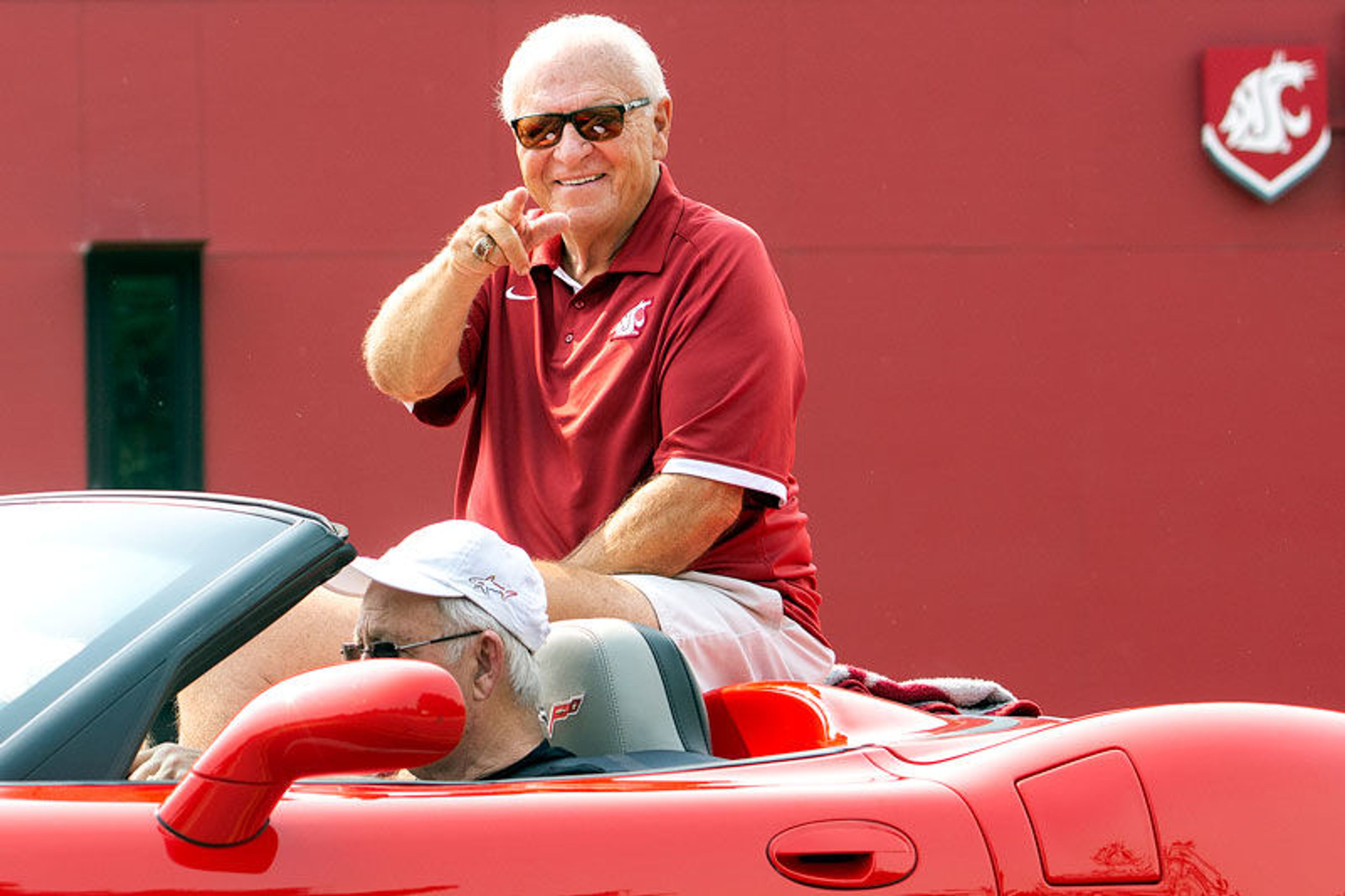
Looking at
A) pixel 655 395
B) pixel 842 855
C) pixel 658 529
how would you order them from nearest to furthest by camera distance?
pixel 842 855 → pixel 658 529 → pixel 655 395

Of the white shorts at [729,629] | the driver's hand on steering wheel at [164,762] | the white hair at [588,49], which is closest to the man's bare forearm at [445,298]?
the white hair at [588,49]

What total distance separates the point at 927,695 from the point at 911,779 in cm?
89

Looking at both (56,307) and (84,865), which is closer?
(84,865)

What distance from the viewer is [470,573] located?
2.41 metres

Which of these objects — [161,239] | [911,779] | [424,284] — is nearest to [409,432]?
[161,239]

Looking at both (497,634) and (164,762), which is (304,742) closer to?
(164,762)

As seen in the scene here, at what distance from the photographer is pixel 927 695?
9.74ft

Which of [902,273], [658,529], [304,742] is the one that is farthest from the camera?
[902,273]

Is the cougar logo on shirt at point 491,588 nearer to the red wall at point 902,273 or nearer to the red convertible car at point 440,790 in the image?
the red convertible car at point 440,790

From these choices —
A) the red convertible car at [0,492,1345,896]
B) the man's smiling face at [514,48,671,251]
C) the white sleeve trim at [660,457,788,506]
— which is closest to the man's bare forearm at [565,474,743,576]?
the white sleeve trim at [660,457,788,506]

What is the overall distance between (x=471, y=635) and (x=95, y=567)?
1.56 feet

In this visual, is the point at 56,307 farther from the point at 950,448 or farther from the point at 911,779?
the point at 911,779

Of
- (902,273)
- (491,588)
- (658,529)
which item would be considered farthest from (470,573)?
(902,273)

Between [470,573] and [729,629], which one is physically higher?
[470,573]
